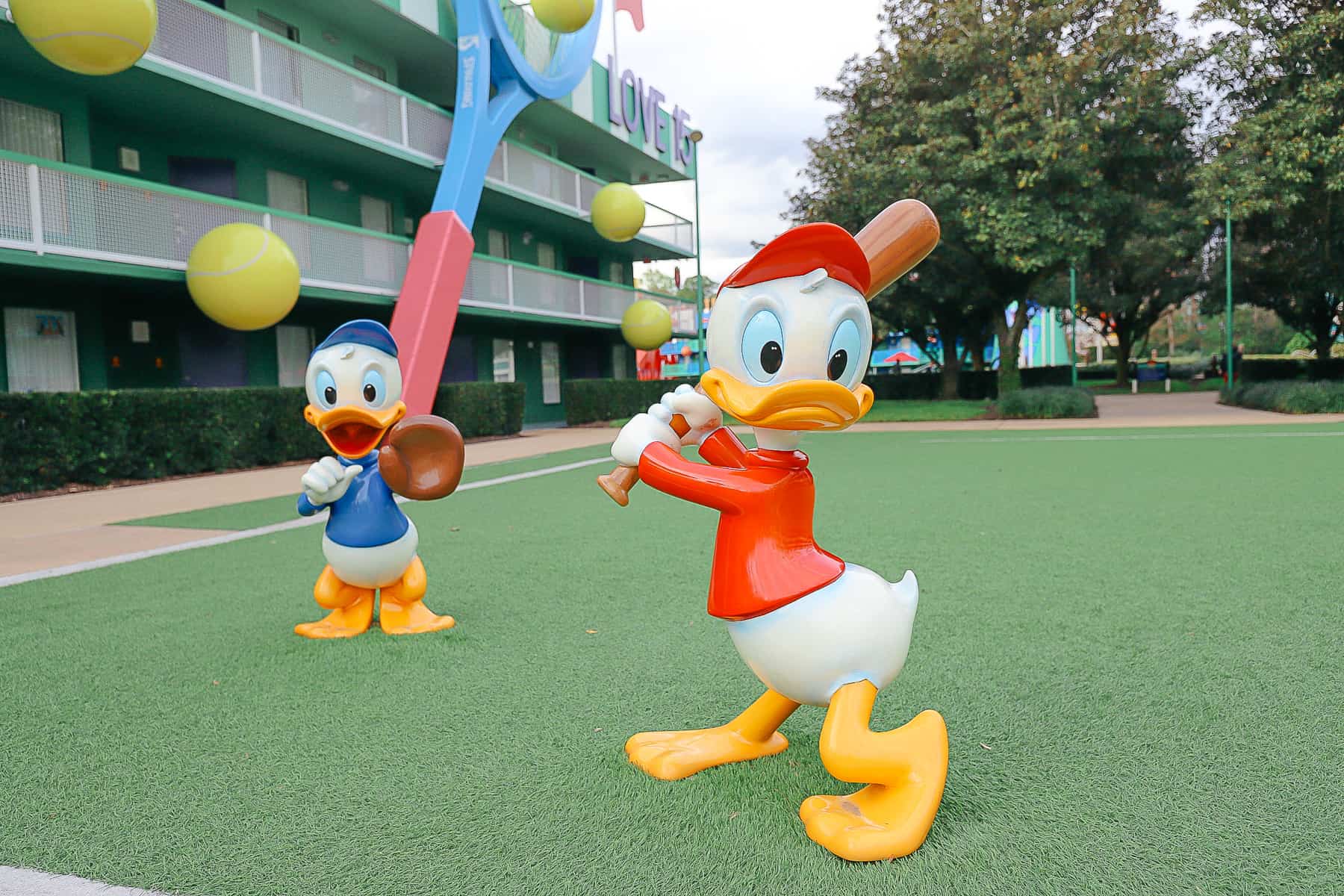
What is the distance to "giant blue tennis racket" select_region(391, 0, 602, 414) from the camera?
A: 1703cm

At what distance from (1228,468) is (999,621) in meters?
7.32

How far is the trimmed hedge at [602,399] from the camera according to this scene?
23.4 m

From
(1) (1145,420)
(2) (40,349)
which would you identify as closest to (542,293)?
(2) (40,349)

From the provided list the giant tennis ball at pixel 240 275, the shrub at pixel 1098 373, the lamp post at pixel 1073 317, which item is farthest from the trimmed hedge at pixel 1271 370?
the giant tennis ball at pixel 240 275

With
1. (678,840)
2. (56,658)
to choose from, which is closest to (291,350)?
(56,658)

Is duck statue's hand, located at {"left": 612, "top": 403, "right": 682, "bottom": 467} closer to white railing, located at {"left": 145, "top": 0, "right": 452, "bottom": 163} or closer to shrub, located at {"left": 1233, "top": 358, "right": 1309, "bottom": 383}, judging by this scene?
white railing, located at {"left": 145, "top": 0, "right": 452, "bottom": 163}

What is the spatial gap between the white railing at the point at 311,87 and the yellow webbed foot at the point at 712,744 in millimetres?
13803

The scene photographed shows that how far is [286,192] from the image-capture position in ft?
57.8

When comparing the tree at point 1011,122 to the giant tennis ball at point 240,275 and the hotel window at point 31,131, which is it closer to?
the giant tennis ball at point 240,275

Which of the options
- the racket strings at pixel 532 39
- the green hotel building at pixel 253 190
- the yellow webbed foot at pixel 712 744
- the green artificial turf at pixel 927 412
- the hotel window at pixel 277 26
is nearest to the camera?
the yellow webbed foot at pixel 712 744

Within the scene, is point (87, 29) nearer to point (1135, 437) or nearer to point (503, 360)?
point (503, 360)

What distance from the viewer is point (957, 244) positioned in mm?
23719

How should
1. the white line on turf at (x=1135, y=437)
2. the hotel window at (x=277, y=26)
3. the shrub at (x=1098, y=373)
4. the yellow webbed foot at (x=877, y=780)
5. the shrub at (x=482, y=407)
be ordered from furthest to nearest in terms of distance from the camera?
the shrub at (x=1098, y=373), the shrub at (x=482, y=407), the hotel window at (x=277, y=26), the white line on turf at (x=1135, y=437), the yellow webbed foot at (x=877, y=780)

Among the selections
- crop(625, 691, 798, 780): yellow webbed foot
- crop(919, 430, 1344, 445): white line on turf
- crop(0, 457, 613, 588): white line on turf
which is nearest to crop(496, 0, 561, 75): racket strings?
crop(919, 430, 1344, 445): white line on turf
